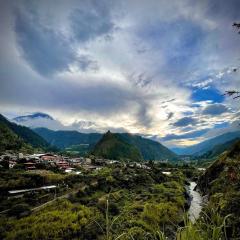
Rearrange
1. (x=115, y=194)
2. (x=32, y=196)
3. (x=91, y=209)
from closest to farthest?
(x=91, y=209) < (x=32, y=196) < (x=115, y=194)

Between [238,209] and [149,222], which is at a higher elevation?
[238,209]

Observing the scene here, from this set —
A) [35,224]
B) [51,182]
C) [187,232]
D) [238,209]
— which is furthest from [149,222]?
[51,182]

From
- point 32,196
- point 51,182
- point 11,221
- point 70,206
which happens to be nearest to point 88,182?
point 51,182

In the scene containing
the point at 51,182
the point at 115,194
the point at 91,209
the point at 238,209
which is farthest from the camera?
the point at 51,182

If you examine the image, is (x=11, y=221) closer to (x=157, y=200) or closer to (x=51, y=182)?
(x=157, y=200)

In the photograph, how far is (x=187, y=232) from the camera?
324 cm

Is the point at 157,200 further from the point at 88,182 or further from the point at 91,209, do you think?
the point at 88,182

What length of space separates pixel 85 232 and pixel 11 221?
31.6ft

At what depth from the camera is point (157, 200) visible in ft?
160

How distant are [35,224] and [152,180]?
183 feet

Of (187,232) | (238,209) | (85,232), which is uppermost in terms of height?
(187,232)

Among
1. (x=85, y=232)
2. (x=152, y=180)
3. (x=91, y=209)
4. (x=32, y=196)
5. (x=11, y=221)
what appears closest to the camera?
(x=85, y=232)

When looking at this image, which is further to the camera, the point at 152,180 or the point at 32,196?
the point at 152,180

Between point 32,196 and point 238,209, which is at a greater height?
point 238,209
